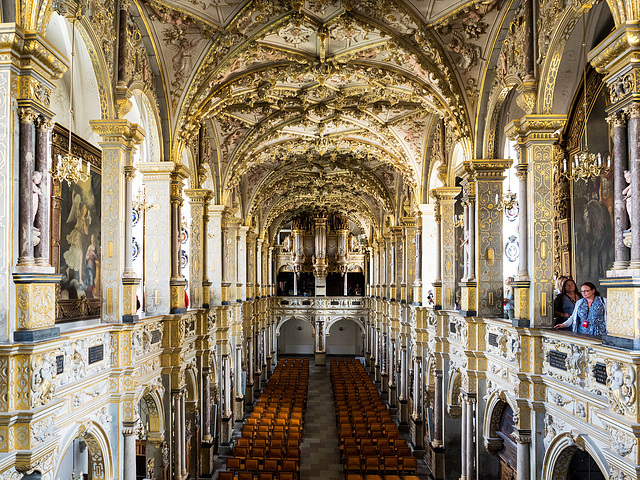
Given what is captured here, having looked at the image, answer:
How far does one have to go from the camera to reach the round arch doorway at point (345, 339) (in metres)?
44.2

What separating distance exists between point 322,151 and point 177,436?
12179 millimetres

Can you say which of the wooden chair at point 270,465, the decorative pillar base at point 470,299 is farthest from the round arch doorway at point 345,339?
the decorative pillar base at point 470,299

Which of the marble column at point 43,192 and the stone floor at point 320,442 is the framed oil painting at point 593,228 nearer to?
the stone floor at point 320,442

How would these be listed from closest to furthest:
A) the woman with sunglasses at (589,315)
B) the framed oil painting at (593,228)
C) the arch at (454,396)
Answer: the woman with sunglasses at (589,315), the framed oil painting at (593,228), the arch at (454,396)

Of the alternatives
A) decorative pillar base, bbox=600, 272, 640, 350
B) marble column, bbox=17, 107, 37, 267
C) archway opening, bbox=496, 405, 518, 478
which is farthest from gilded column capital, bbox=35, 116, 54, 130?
archway opening, bbox=496, 405, 518, 478

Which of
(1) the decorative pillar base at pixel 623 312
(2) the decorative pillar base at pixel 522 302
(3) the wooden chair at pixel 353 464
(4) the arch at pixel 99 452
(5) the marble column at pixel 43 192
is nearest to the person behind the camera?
(1) the decorative pillar base at pixel 623 312

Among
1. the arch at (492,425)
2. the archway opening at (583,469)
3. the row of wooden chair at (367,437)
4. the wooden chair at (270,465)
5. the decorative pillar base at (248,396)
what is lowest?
the decorative pillar base at (248,396)

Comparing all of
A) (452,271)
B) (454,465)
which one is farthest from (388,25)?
(454,465)

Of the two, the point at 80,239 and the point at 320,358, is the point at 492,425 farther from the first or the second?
the point at 320,358

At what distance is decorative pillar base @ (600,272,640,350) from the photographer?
529 cm

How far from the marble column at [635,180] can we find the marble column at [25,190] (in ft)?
21.5

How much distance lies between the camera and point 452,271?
14.9 metres

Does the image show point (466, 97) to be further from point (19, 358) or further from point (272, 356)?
point (272, 356)

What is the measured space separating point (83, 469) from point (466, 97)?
12265 mm
